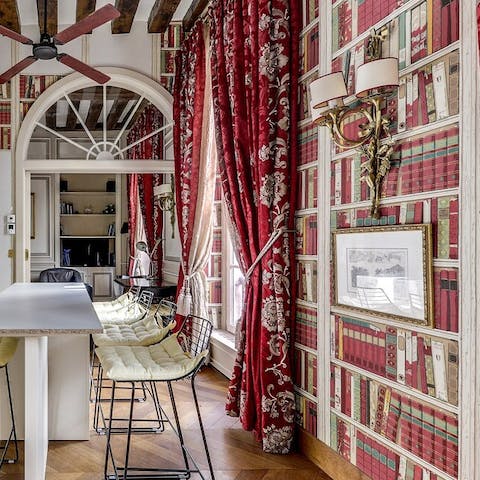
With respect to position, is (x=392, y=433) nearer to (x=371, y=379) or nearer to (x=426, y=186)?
(x=371, y=379)

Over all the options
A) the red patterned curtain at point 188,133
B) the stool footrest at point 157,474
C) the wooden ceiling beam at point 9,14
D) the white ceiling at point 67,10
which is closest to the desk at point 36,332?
the stool footrest at point 157,474

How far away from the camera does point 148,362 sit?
2738mm

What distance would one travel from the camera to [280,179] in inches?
129

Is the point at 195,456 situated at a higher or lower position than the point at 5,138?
lower

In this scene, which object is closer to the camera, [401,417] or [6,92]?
[401,417]

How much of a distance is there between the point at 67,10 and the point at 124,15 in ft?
1.66

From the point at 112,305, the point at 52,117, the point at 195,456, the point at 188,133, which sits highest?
the point at 52,117

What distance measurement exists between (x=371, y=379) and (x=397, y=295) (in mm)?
439

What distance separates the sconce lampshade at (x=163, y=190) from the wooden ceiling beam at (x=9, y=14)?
7.31 feet

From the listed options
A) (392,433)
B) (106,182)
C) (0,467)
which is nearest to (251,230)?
(392,433)

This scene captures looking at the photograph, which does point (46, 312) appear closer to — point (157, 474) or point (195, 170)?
point (157, 474)

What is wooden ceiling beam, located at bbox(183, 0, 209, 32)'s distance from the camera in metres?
4.97

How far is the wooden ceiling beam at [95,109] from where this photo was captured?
6109mm

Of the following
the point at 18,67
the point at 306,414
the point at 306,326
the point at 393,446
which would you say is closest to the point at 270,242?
the point at 306,326
